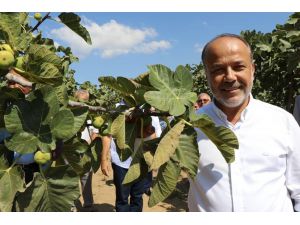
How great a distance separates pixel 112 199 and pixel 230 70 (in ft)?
16.8

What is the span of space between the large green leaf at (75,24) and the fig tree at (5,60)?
20.0 inches

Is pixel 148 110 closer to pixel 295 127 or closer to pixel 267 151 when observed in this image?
pixel 267 151

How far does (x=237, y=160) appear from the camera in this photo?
159 centimetres

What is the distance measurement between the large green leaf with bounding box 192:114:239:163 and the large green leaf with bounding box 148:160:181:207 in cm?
13

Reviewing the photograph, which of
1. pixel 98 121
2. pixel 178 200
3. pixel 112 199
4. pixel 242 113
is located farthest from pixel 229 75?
pixel 112 199

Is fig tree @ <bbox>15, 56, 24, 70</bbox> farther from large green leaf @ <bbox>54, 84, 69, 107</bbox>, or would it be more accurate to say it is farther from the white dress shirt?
the white dress shirt

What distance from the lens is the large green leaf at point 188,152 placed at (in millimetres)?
951

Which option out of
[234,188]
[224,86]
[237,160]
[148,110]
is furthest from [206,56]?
[148,110]

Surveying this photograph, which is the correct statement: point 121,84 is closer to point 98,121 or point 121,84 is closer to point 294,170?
point 98,121

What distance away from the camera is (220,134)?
987 mm

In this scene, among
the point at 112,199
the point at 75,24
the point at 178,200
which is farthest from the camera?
the point at 112,199

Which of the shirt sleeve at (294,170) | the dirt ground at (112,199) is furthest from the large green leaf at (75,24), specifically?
the dirt ground at (112,199)

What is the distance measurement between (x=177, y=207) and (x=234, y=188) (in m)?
4.30

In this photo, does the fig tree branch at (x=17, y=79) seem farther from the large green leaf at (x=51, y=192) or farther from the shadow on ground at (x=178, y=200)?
the shadow on ground at (x=178, y=200)
